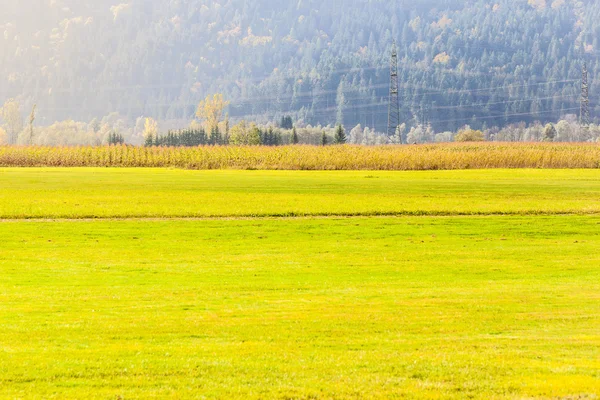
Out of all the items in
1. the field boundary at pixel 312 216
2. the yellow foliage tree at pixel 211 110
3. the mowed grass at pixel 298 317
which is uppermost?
the yellow foliage tree at pixel 211 110

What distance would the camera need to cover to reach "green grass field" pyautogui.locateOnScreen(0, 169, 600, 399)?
33.4 feet

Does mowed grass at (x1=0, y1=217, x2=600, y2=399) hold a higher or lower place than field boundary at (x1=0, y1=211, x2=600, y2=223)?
higher

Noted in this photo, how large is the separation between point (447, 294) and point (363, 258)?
7215mm

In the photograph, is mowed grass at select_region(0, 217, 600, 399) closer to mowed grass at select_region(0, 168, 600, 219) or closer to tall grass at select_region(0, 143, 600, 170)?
mowed grass at select_region(0, 168, 600, 219)

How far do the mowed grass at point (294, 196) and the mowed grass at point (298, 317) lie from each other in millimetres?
8597

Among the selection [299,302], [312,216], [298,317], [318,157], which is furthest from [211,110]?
[298,317]

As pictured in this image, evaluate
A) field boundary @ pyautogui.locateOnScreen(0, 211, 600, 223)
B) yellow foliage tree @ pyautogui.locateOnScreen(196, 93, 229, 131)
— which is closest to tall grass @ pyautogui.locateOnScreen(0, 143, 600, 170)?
field boundary @ pyautogui.locateOnScreen(0, 211, 600, 223)

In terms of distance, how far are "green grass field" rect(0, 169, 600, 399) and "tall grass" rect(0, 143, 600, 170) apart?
1710 inches

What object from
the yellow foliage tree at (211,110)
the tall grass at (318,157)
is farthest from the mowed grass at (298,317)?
the yellow foliage tree at (211,110)

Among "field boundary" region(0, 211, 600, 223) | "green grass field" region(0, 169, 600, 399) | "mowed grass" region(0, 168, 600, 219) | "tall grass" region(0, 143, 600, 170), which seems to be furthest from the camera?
"tall grass" region(0, 143, 600, 170)

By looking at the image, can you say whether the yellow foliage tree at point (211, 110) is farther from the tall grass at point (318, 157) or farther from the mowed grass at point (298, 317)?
the mowed grass at point (298, 317)

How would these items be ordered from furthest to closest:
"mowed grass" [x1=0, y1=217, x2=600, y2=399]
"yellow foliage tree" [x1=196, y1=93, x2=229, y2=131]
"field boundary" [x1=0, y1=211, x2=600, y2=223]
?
1. "yellow foliage tree" [x1=196, y1=93, x2=229, y2=131]
2. "field boundary" [x1=0, y1=211, x2=600, y2=223]
3. "mowed grass" [x1=0, y1=217, x2=600, y2=399]

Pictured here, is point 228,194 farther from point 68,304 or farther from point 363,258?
point 68,304

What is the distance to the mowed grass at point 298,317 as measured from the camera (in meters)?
10.1
